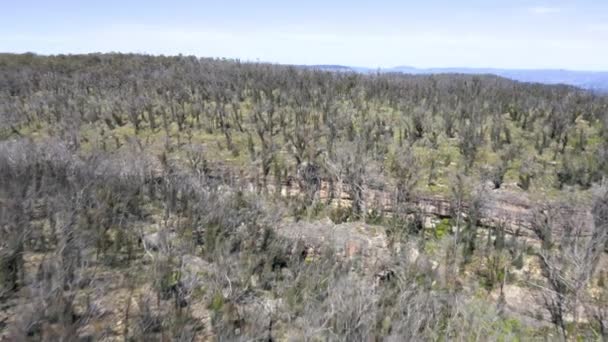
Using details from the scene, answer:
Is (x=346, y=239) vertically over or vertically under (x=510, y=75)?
under

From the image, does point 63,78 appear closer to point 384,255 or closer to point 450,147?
point 450,147

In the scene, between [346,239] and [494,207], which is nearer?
[346,239]

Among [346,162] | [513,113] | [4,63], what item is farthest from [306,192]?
[4,63]

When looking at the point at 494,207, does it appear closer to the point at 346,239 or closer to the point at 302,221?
the point at 346,239

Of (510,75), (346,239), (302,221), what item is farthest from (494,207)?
(510,75)

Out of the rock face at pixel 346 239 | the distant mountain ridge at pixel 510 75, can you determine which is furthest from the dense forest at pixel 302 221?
the distant mountain ridge at pixel 510 75

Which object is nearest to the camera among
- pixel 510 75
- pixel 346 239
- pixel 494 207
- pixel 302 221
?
pixel 346 239

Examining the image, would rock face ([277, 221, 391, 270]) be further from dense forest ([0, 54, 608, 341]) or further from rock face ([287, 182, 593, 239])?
rock face ([287, 182, 593, 239])

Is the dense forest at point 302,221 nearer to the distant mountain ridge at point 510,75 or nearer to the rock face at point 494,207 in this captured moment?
the rock face at point 494,207

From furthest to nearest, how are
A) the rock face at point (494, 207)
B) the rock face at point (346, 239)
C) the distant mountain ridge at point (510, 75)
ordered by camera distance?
the distant mountain ridge at point (510, 75)
the rock face at point (494, 207)
the rock face at point (346, 239)
